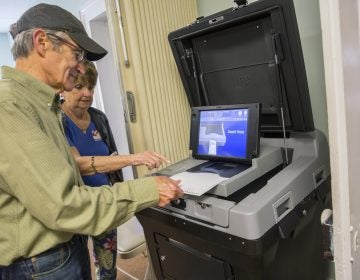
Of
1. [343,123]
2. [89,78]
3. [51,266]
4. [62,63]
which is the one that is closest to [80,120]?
[89,78]

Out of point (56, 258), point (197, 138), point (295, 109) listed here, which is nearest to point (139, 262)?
point (197, 138)

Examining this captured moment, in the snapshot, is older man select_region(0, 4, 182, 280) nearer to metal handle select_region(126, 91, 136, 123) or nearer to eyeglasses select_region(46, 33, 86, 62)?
eyeglasses select_region(46, 33, 86, 62)

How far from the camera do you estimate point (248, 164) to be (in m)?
1.17

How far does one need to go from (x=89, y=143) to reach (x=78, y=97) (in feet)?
0.82

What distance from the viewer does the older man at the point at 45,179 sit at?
71cm

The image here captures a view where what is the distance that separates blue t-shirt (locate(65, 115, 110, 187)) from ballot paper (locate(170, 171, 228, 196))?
0.59m

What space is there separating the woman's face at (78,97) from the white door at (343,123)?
1.25 metres

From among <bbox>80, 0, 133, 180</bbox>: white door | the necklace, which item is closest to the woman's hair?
the necklace

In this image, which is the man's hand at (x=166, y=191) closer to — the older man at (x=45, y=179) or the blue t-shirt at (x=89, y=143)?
the older man at (x=45, y=179)

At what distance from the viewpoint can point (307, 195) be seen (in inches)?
43.3

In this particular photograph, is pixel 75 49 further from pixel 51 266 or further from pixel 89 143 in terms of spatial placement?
pixel 89 143

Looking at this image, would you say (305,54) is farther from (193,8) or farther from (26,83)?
(26,83)

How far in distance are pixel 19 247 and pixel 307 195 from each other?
37.4 inches

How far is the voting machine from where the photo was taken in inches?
37.0
